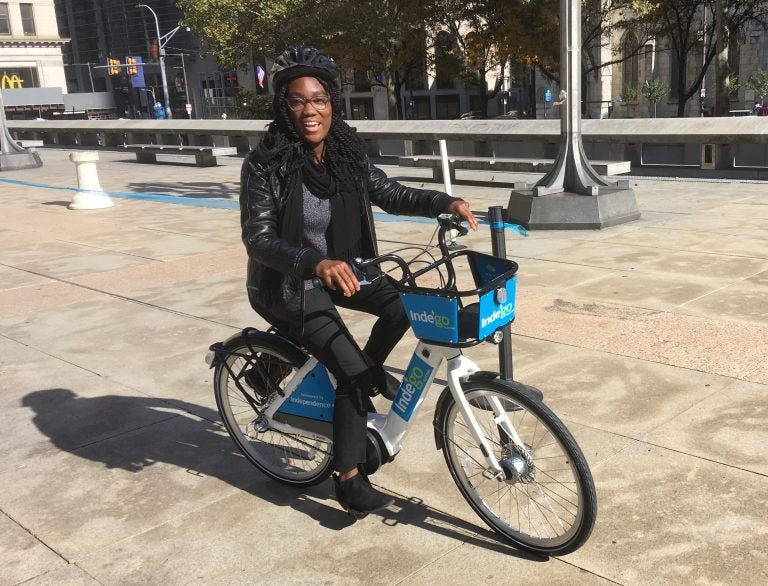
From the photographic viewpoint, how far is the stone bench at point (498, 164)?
46.0 ft

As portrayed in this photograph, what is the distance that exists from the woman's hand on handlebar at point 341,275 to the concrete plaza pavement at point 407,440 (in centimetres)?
118

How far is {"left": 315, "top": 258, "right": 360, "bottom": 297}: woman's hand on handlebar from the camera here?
3049mm

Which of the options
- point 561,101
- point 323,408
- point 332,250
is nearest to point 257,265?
point 332,250

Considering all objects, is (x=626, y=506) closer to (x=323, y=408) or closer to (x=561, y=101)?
(x=323, y=408)

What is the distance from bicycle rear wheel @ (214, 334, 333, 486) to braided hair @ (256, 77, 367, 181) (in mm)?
874

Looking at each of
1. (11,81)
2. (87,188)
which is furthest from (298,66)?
(11,81)

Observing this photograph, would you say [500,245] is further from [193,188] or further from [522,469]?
[193,188]

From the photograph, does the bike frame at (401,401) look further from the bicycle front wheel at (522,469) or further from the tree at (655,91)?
the tree at (655,91)

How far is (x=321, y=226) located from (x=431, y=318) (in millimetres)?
743

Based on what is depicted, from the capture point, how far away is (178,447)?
4754mm

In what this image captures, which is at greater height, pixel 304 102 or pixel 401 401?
pixel 304 102

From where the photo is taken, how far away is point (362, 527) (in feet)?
12.4

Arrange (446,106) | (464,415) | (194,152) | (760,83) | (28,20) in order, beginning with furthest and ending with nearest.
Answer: (28,20), (446,106), (760,83), (194,152), (464,415)

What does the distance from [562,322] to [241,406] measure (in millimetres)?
2886
